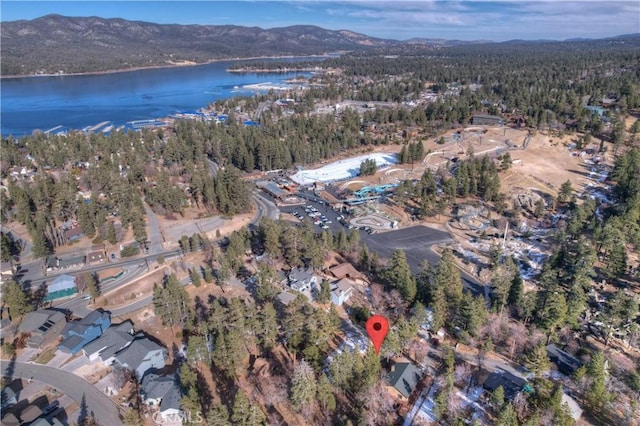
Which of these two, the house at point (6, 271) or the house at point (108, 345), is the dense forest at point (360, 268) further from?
the house at point (108, 345)

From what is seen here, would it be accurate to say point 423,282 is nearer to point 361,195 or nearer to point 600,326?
point 600,326

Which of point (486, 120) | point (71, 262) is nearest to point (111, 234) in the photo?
point (71, 262)

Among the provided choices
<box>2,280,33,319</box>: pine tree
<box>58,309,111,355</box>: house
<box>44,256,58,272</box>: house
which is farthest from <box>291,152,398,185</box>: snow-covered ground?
<box>2,280,33,319</box>: pine tree

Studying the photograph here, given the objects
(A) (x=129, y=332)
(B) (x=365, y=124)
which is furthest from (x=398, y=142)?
(A) (x=129, y=332)

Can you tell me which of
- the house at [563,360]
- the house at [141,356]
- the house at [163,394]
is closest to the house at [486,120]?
the house at [563,360]

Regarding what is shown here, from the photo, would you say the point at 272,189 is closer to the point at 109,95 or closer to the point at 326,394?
the point at 326,394

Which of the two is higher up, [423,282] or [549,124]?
[549,124]
